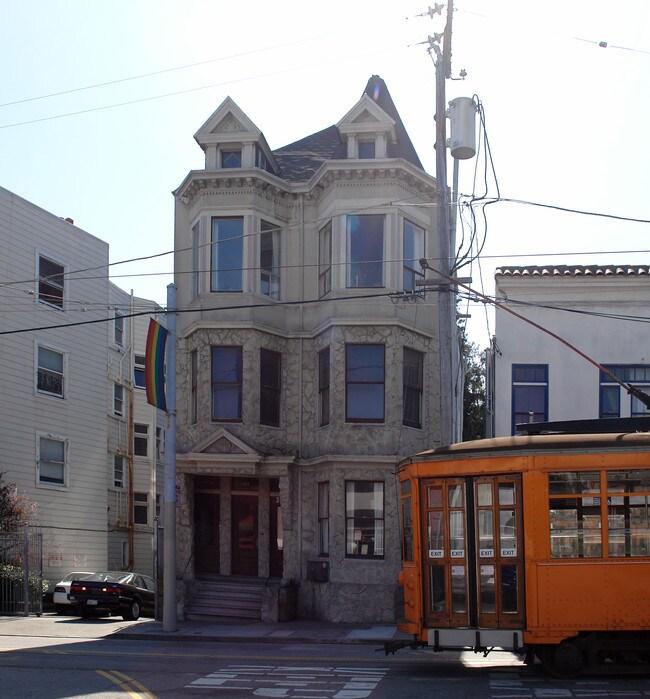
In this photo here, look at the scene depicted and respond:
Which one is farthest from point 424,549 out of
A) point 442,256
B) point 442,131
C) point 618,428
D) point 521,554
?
point 442,131

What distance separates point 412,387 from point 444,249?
245 inches

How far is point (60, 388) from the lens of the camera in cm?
3175

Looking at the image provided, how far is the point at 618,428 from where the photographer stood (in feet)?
51.6

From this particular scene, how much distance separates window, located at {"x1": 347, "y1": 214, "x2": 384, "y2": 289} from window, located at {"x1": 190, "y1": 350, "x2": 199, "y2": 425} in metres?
4.37

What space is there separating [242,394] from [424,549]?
35.7 ft

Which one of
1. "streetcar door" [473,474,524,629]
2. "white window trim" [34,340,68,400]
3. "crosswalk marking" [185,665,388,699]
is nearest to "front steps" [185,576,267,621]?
"crosswalk marking" [185,665,388,699]

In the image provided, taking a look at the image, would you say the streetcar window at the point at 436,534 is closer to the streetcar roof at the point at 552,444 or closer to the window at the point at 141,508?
the streetcar roof at the point at 552,444

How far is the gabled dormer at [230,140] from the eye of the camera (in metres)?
25.0

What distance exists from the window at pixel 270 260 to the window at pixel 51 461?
9973mm

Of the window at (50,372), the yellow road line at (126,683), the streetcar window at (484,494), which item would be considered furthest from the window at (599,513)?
the window at (50,372)

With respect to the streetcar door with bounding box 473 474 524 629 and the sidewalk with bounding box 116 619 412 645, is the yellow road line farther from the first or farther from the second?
the sidewalk with bounding box 116 619 412 645

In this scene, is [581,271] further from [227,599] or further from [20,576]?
[20,576]

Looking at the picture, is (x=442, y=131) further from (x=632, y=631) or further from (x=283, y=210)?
(x=632, y=631)

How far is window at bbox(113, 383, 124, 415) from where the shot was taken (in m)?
37.2
